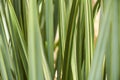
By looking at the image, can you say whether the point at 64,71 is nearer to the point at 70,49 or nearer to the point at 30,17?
the point at 70,49

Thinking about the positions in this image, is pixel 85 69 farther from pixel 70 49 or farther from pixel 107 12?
pixel 107 12

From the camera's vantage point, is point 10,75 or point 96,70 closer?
point 96,70

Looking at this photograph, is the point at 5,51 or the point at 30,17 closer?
the point at 30,17

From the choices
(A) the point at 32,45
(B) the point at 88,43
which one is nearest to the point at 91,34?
(B) the point at 88,43

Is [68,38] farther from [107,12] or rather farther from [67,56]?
[107,12]

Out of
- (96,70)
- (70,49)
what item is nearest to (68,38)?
(70,49)

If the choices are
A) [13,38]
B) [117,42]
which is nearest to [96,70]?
[117,42]

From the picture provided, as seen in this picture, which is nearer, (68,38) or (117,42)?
(117,42)
